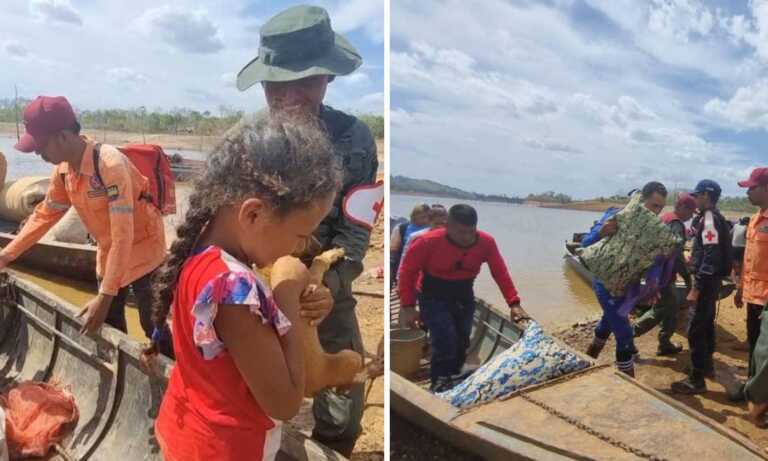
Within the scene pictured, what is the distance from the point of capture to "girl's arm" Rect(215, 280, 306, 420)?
1.21m

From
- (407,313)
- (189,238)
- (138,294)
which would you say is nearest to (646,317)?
(407,313)

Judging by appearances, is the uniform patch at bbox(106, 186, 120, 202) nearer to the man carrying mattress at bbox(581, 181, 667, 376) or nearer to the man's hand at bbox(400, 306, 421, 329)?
the man's hand at bbox(400, 306, 421, 329)

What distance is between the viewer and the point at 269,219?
Result: 127cm

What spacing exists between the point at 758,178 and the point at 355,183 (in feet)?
10.4

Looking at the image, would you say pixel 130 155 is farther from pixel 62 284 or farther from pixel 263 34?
pixel 62 284

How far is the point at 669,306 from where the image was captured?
5.22 m

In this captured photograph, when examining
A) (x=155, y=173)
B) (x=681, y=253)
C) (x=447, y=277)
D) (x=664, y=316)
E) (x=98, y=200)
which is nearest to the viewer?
(x=98, y=200)

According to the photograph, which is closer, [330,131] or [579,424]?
[330,131]

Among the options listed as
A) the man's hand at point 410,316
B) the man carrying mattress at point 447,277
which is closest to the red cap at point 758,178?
the man carrying mattress at point 447,277

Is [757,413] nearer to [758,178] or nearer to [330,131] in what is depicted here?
[758,178]

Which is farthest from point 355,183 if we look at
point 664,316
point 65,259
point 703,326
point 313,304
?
point 65,259

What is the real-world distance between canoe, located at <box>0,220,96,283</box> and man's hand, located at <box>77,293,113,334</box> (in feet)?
Answer: 12.4

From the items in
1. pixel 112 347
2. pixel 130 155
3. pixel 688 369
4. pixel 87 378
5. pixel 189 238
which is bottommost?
pixel 688 369

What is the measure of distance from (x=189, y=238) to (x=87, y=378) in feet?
7.35
